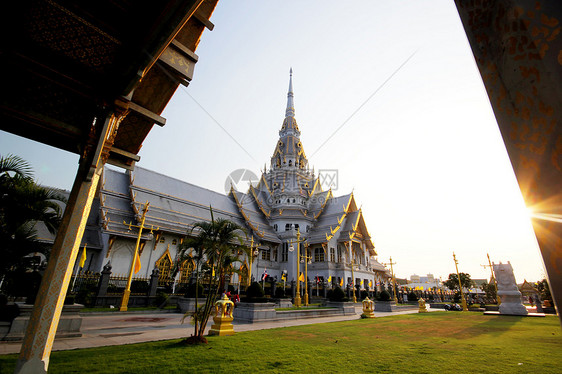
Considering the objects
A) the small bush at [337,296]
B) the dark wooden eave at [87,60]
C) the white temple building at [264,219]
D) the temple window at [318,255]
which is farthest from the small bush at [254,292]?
the temple window at [318,255]

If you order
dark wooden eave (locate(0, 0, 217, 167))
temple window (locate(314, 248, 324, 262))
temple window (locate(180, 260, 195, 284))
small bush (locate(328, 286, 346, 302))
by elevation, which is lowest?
small bush (locate(328, 286, 346, 302))

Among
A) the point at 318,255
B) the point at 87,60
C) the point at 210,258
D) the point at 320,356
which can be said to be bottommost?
the point at 320,356

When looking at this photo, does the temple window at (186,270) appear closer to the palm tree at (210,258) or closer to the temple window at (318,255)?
the palm tree at (210,258)

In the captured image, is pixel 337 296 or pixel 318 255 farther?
pixel 318 255

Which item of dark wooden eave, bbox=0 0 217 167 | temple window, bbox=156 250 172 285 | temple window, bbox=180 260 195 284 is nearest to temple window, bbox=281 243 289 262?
temple window, bbox=180 260 195 284

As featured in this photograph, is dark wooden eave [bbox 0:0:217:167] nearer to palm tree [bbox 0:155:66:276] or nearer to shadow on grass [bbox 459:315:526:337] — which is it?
palm tree [bbox 0:155:66:276]

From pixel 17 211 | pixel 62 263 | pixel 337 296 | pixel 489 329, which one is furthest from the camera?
pixel 337 296

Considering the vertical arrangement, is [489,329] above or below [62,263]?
below

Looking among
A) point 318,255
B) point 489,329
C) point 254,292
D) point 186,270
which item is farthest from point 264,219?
point 489,329

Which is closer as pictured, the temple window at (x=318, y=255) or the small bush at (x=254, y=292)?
the small bush at (x=254, y=292)

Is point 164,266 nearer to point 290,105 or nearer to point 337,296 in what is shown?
point 337,296

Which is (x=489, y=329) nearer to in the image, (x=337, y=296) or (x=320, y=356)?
(x=320, y=356)

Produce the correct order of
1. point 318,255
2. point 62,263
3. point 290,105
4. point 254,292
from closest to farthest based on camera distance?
point 62,263 < point 254,292 < point 318,255 < point 290,105

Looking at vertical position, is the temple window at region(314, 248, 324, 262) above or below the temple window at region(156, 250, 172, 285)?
above
